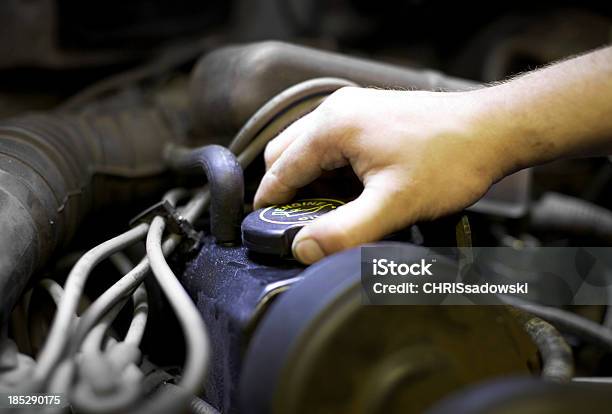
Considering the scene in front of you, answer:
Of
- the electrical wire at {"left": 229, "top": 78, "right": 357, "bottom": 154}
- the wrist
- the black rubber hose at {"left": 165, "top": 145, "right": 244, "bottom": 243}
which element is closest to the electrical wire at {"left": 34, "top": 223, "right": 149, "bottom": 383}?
the black rubber hose at {"left": 165, "top": 145, "right": 244, "bottom": 243}

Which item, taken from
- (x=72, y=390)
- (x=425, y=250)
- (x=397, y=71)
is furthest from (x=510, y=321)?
(x=397, y=71)

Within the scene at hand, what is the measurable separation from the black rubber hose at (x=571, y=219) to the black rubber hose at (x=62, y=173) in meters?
0.68

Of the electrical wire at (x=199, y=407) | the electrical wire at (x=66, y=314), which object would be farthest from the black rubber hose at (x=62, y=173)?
the electrical wire at (x=199, y=407)

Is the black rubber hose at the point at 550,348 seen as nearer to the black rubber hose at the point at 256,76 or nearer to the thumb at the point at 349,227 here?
the thumb at the point at 349,227

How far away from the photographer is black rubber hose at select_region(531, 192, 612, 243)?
3.75 ft

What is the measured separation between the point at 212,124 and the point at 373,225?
0.42m

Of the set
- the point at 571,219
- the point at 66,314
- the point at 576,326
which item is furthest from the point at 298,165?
the point at 571,219

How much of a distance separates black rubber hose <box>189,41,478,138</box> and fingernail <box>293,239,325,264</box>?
327 mm

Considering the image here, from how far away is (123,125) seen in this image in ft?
3.30

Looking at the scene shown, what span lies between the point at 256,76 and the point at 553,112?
391mm

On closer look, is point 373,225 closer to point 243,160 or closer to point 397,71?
point 243,160

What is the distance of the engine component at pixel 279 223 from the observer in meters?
0.58

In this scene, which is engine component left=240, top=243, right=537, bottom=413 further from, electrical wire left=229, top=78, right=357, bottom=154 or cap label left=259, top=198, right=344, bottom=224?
electrical wire left=229, top=78, right=357, bottom=154

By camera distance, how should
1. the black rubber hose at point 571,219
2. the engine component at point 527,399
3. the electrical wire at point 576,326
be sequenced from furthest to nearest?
1. the black rubber hose at point 571,219
2. the electrical wire at point 576,326
3. the engine component at point 527,399
